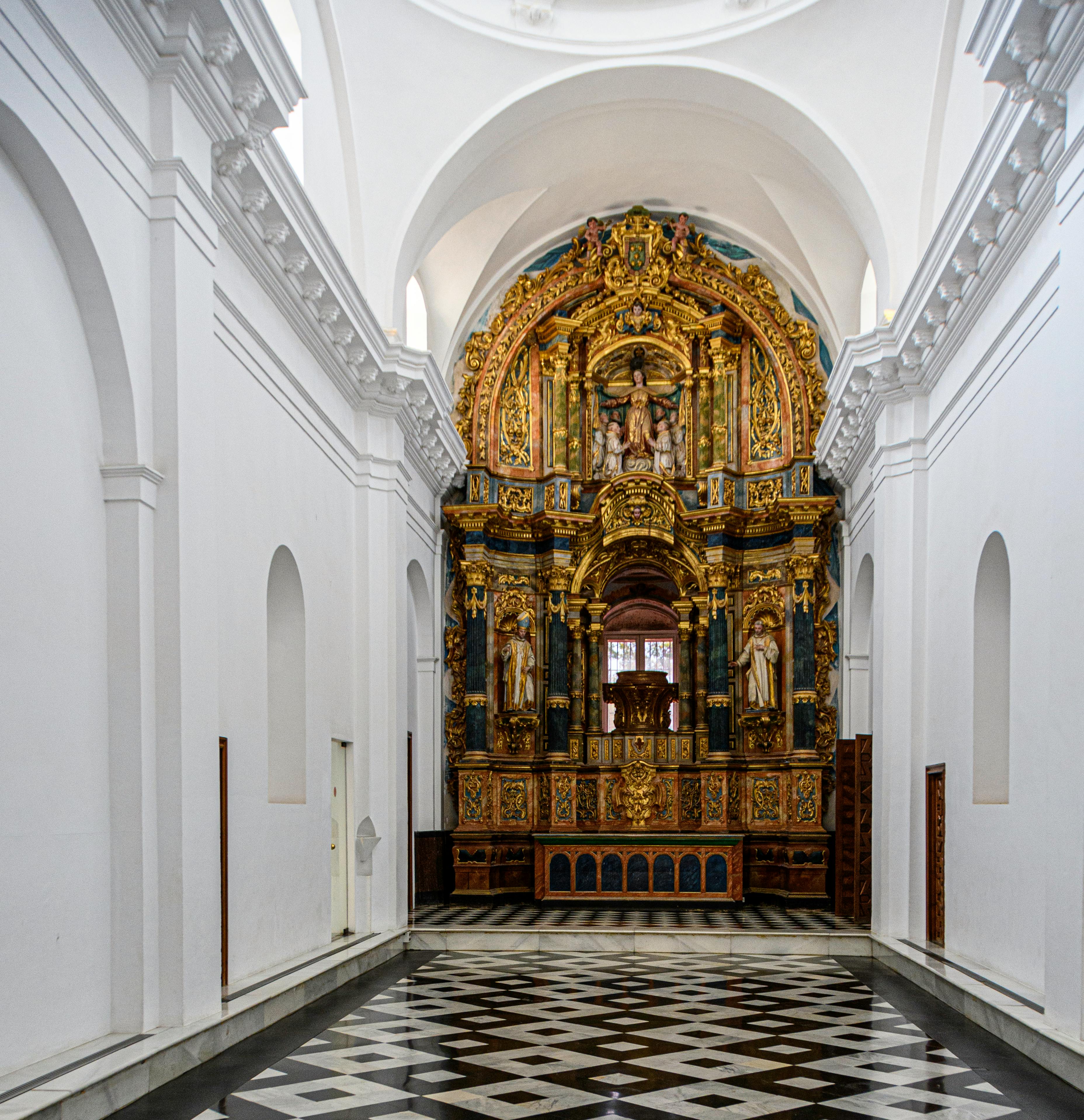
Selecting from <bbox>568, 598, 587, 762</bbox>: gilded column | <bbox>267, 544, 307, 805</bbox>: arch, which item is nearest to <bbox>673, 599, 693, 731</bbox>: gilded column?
<bbox>568, 598, 587, 762</bbox>: gilded column

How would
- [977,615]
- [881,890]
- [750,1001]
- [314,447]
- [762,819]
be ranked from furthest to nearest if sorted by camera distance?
[762,819], [881,890], [314,447], [977,615], [750,1001]

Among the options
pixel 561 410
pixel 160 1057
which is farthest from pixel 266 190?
pixel 561 410

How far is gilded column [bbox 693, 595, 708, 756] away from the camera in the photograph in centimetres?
1775

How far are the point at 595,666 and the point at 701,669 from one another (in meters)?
1.55

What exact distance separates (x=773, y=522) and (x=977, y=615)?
25.1 feet

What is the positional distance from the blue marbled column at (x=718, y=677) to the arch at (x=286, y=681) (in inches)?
317

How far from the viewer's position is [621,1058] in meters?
7.41

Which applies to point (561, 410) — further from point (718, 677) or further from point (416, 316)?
point (718, 677)

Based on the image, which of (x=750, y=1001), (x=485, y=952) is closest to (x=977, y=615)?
(x=750, y=1001)

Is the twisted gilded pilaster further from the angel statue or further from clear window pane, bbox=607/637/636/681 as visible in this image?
clear window pane, bbox=607/637/636/681

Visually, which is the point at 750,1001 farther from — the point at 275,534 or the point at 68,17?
the point at 68,17

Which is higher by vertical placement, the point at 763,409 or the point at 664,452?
the point at 763,409

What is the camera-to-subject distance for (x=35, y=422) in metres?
6.21

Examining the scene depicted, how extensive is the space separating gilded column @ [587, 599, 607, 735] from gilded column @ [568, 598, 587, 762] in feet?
0.47
